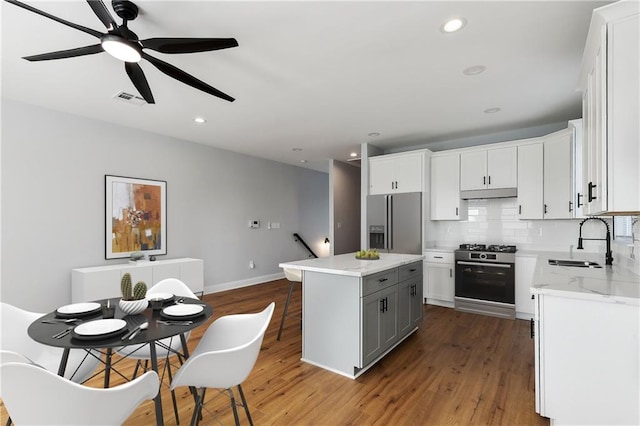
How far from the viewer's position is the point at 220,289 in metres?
5.62

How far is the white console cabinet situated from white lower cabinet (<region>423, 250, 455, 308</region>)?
352cm

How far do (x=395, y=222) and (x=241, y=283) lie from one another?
3117mm

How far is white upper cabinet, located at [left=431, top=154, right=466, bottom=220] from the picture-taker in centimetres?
475

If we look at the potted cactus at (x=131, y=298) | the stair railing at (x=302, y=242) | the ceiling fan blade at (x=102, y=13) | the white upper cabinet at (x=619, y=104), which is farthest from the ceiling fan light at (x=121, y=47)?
the stair railing at (x=302, y=242)

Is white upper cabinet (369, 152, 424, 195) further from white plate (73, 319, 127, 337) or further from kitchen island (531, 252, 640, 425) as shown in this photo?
white plate (73, 319, 127, 337)

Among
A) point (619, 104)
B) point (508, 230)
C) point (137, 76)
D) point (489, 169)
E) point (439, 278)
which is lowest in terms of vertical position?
point (439, 278)

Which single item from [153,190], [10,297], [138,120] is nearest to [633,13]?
[138,120]

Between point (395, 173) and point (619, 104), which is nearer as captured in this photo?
point (619, 104)

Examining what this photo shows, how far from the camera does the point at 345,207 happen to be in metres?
6.92

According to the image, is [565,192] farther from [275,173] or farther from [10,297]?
[10,297]

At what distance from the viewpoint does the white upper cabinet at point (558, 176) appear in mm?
3824

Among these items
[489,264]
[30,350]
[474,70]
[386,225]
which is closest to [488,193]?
[489,264]

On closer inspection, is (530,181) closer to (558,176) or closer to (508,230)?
(558,176)

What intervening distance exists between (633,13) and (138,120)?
474 centimetres
